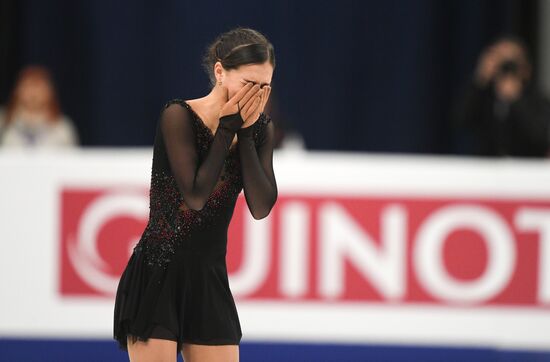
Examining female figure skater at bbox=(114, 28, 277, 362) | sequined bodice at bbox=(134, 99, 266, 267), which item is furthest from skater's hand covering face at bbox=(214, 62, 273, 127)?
sequined bodice at bbox=(134, 99, 266, 267)

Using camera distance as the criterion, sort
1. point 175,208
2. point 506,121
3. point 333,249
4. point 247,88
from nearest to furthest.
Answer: point 247,88 → point 175,208 → point 333,249 → point 506,121

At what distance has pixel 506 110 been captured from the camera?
6160 mm

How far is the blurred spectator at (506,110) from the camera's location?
6047 mm

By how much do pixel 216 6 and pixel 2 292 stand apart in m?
3.35

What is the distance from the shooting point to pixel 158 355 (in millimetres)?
2738

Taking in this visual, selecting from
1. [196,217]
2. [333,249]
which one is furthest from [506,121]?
[196,217]

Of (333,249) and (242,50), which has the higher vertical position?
(242,50)

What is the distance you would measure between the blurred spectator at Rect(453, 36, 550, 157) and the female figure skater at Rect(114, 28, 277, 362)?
3.55m

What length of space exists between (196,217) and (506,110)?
3.80 m

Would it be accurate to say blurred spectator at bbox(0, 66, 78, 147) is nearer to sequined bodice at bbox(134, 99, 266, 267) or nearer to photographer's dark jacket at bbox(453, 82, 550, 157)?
photographer's dark jacket at bbox(453, 82, 550, 157)

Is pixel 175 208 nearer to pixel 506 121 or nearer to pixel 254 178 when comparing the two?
pixel 254 178

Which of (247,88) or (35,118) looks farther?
(35,118)

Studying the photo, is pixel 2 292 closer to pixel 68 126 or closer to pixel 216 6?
pixel 68 126

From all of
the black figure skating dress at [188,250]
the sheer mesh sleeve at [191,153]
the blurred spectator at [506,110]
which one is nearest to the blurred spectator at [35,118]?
the blurred spectator at [506,110]
